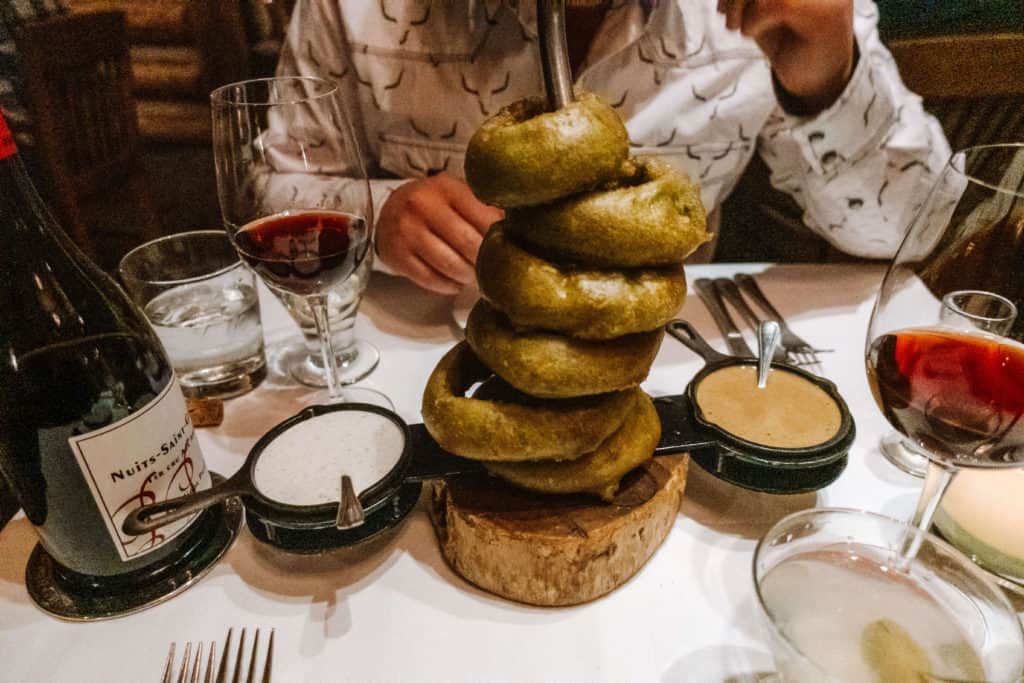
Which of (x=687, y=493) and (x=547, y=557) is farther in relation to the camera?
(x=687, y=493)

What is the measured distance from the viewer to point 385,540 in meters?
0.66

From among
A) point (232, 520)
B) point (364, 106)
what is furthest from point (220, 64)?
point (232, 520)

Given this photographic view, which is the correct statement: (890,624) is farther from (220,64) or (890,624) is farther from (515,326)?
(220,64)

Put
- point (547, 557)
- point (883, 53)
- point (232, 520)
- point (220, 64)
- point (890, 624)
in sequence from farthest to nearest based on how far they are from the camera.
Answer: point (220, 64)
point (883, 53)
point (232, 520)
point (547, 557)
point (890, 624)

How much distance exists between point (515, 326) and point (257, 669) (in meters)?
0.33

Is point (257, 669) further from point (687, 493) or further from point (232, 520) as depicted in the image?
point (687, 493)

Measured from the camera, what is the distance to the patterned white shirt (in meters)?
1.18

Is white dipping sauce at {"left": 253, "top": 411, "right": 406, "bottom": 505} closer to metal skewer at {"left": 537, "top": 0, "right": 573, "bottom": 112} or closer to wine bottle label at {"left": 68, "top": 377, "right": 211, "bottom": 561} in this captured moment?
wine bottle label at {"left": 68, "top": 377, "right": 211, "bottom": 561}

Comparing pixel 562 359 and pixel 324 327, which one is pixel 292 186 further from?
pixel 562 359

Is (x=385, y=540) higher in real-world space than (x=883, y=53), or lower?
lower

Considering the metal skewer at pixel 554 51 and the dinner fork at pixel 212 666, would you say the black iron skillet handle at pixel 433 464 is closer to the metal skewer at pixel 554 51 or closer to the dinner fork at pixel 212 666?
the dinner fork at pixel 212 666

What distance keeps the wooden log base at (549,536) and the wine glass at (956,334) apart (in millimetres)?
203

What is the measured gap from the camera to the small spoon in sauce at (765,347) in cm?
73

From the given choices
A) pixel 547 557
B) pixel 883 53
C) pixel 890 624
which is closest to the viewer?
pixel 890 624
